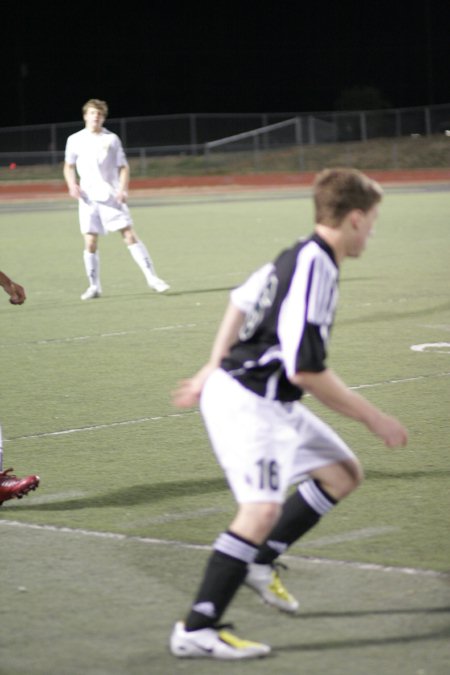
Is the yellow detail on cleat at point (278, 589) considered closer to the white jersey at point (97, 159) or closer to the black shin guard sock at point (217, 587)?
the black shin guard sock at point (217, 587)

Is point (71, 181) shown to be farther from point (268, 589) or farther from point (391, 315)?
point (268, 589)

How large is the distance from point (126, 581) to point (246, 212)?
83.8 feet

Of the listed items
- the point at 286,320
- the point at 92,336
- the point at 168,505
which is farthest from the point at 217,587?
the point at 92,336

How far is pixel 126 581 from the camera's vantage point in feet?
17.1

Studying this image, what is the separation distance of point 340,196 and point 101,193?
11.3 meters

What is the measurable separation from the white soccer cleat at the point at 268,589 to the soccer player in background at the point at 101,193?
34.8 feet

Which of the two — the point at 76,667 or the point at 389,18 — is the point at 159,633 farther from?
the point at 389,18

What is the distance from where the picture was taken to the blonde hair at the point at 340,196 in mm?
4348

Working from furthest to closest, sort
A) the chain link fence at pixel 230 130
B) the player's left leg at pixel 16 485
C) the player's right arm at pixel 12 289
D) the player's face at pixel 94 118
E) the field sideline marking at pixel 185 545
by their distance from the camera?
the chain link fence at pixel 230 130, the player's face at pixel 94 118, the player's right arm at pixel 12 289, the player's left leg at pixel 16 485, the field sideline marking at pixel 185 545

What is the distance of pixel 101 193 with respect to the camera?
15.4m

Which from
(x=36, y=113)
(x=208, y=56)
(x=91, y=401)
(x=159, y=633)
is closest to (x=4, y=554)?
(x=159, y=633)

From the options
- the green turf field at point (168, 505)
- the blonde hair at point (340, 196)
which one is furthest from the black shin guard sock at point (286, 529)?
the blonde hair at point (340, 196)

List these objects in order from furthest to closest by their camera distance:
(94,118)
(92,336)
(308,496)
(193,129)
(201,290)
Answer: (193,129)
(201,290)
(94,118)
(92,336)
(308,496)

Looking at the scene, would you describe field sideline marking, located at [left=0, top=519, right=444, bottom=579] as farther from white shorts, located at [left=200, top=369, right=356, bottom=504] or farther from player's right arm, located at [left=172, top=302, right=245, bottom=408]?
player's right arm, located at [left=172, top=302, right=245, bottom=408]
